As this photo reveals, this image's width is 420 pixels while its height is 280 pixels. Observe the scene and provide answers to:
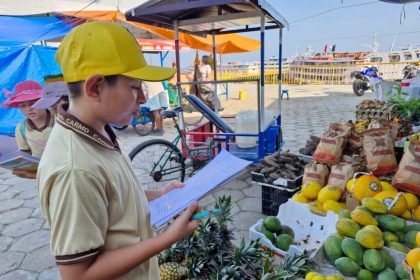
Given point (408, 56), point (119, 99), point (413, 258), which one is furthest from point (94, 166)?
point (408, 56)

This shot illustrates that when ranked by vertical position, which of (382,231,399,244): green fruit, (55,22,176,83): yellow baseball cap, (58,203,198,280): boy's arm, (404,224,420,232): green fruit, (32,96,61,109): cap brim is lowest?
(382,231,399,244): green fruit

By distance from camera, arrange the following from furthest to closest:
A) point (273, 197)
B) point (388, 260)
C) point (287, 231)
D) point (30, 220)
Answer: point (30, 220)
point (273, 197)
point (287, 231)
point (388, 260)

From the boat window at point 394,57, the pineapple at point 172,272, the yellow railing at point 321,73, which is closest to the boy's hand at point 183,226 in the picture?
the pineapple at point 172,272

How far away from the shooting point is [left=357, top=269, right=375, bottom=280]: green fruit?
4.75 feet

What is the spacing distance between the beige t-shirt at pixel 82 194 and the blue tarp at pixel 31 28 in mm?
6125

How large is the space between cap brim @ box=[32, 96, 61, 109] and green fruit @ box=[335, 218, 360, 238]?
2.15m

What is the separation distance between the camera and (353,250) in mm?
1521

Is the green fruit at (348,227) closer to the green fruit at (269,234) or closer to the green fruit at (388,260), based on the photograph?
the green fruit at (388,260)

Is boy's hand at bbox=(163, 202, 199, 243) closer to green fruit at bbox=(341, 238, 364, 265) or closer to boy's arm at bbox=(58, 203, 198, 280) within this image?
boy's arm at bbox=(58, 203, 198, 280)

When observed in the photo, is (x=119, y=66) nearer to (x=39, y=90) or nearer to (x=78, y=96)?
(x=78, y=96)

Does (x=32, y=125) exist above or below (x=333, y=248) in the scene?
above

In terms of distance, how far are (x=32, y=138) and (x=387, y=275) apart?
2.62 metres

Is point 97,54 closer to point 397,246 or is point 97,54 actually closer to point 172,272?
point 172,272

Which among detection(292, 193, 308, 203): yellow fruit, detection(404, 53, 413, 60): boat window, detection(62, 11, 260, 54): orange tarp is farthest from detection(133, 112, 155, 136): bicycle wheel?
detection(404, 53, 413, 60): boat window
